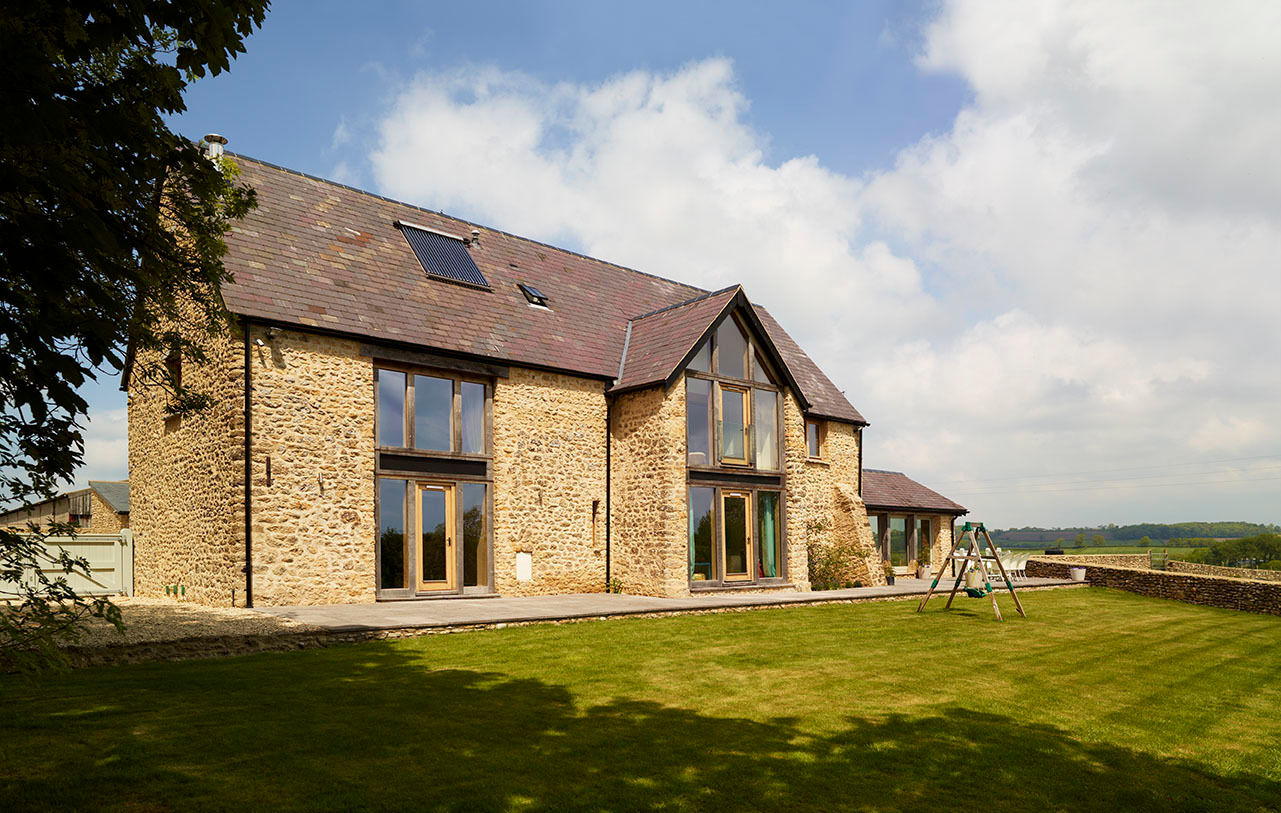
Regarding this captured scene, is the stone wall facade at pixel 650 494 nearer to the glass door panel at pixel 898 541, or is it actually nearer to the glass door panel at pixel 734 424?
the glass door panel at pixel 734 424

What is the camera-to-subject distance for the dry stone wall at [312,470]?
14.2 metres

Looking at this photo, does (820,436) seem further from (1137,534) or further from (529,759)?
(1137,534)

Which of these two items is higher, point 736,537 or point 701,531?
point 701,531

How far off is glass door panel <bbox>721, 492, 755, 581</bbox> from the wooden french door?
6.23 meters

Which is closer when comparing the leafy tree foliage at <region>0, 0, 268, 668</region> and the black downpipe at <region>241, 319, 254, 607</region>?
the leafy tree foliage at <region>0, 0, 268, 668</region>

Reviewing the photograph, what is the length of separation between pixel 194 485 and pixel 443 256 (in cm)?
724

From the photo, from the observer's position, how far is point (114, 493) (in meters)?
23.7

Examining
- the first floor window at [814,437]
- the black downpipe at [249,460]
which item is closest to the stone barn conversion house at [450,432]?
the black downpipe at [249,460]

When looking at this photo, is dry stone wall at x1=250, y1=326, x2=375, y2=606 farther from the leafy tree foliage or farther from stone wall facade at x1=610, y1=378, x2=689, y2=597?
the leafy tree foliage

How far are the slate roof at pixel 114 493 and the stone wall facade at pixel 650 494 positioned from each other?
532 inches

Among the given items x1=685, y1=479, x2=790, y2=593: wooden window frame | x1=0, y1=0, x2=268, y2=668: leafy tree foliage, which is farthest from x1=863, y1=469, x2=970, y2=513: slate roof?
x1=0, y1=0, x2=268, y2=668: leafy tree foliage

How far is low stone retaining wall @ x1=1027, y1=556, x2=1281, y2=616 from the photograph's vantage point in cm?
2233

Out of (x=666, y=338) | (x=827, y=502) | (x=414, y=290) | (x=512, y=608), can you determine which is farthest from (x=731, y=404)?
(x=512, y=608)

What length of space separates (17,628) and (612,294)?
19.4 m
